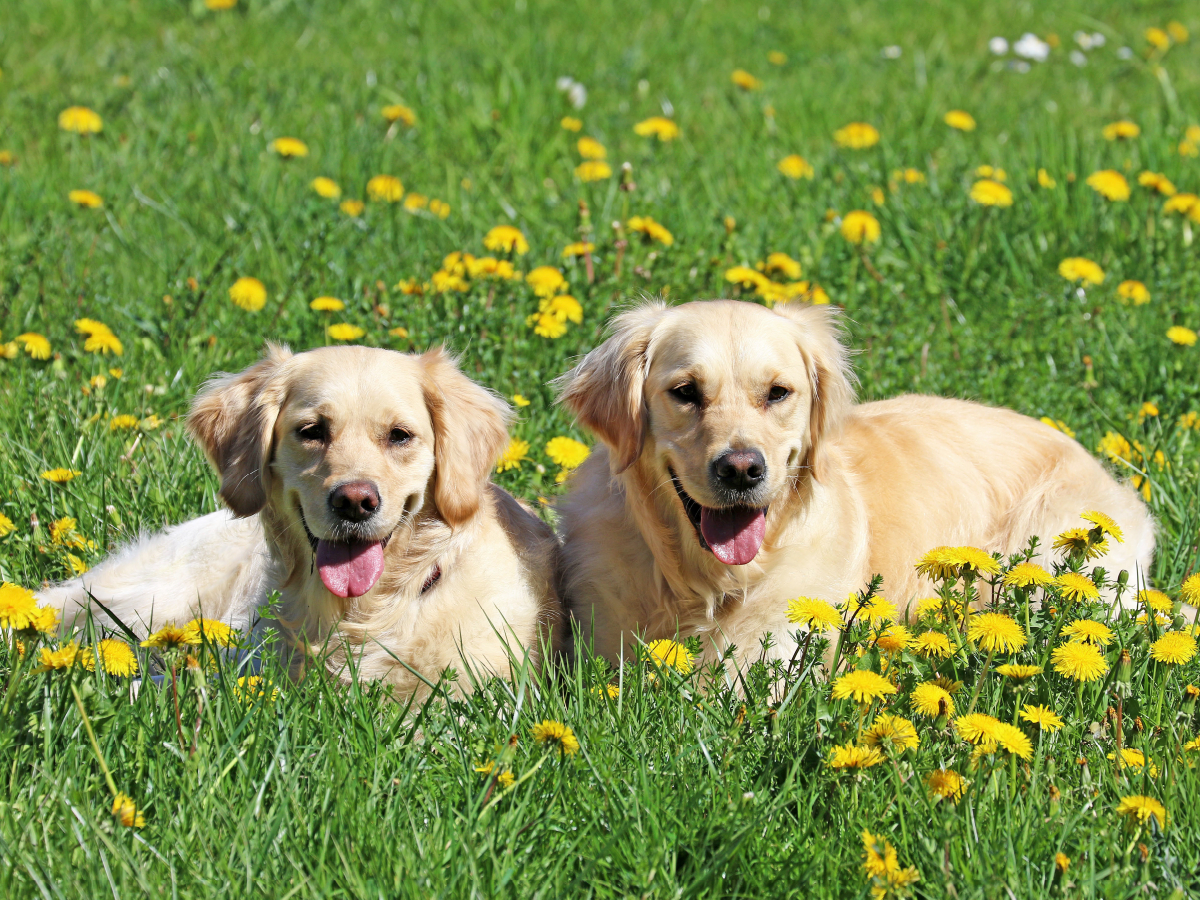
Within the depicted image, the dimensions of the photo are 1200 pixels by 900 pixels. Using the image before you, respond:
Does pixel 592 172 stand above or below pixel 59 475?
above

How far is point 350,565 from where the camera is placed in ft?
9.20

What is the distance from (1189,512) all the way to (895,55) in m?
4.88

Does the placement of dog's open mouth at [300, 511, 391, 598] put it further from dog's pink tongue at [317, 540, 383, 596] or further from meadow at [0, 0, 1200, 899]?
meadow at [0, 0, 1200, 899]

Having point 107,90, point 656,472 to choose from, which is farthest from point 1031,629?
point 107,90

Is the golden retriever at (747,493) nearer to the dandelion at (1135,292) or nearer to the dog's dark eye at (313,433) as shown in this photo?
the dog's dark eye at (313,433)

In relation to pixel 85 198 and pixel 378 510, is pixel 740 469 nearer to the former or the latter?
pixel 378 510

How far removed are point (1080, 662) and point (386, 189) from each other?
12.2ft

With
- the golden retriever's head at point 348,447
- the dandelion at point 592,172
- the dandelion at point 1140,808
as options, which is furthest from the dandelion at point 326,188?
the dandelion at point 1140,808

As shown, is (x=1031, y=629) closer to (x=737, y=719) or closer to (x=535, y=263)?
(x=737, y=719)

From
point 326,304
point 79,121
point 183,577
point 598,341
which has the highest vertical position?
point 79,121

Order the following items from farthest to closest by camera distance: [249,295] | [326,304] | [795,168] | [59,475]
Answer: [795,168]
[249,295]
[326,304]
[59,475]

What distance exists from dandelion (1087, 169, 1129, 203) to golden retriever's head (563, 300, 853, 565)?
2571 millimetres

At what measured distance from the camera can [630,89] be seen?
21.7 feet

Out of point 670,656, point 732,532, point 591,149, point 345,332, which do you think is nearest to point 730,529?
point 732,532
